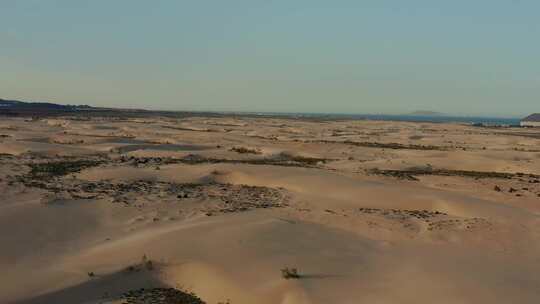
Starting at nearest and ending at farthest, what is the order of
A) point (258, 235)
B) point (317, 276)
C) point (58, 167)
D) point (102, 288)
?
1. point (102, 288)
2. point (317, 276)
3. point (258, 235)
4. point (58, 167)

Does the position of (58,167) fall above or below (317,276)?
above

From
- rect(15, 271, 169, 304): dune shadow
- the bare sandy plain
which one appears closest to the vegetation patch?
the bare sandy plain

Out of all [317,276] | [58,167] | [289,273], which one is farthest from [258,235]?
[58,167]

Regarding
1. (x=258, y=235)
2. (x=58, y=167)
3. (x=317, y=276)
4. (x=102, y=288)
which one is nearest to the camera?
(x=102, y=288)

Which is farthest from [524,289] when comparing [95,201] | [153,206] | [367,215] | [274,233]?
[95,201]

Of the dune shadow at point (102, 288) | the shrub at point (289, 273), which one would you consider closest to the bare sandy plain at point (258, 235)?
the dune shadow at point (102, 288)

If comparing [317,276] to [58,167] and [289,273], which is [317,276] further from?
[58,167]

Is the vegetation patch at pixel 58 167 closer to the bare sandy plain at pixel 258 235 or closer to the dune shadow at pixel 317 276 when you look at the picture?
the bare sandy plain at pixel 258 235

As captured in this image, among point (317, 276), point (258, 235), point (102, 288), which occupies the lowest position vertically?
point (102, 288)
